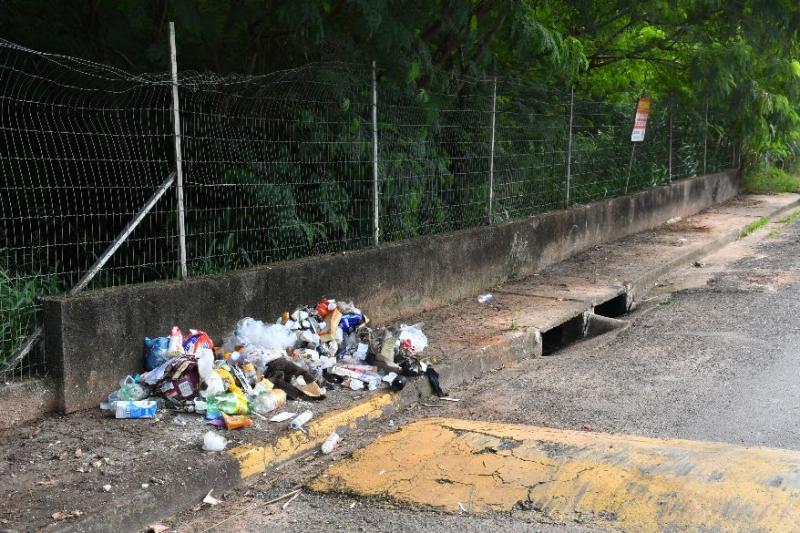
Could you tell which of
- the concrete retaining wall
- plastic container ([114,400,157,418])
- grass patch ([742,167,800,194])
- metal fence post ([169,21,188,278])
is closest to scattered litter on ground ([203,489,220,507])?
plastic container ([114,400,157,418])

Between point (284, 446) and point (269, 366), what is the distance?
3.22 ft

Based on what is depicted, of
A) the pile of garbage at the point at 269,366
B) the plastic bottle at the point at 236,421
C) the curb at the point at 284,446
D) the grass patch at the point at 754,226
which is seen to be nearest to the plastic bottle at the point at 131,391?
the pile of garbage at the point at 269,366

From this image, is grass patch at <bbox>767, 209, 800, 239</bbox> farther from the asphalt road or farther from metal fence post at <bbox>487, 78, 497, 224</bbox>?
metal fence post at <bbox>487, 78, 497, 224</bbox>

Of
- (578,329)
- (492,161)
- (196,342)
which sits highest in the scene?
(492,161)

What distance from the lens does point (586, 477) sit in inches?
182

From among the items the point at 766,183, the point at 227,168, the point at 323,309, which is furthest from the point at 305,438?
the point at 766,183

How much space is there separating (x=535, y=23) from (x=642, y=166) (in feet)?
22.7

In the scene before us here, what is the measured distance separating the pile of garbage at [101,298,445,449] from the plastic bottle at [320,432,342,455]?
0.59 ft

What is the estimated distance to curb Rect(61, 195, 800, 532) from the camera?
422 centimetres

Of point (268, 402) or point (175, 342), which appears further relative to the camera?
point (175, 342)

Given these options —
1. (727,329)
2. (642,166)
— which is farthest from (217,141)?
(642,166)

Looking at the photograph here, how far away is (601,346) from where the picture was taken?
310 inches

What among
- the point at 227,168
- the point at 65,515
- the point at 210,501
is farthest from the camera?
the point at 227,168

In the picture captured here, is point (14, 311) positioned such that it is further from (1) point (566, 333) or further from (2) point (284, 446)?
(1) point (566, 333)
